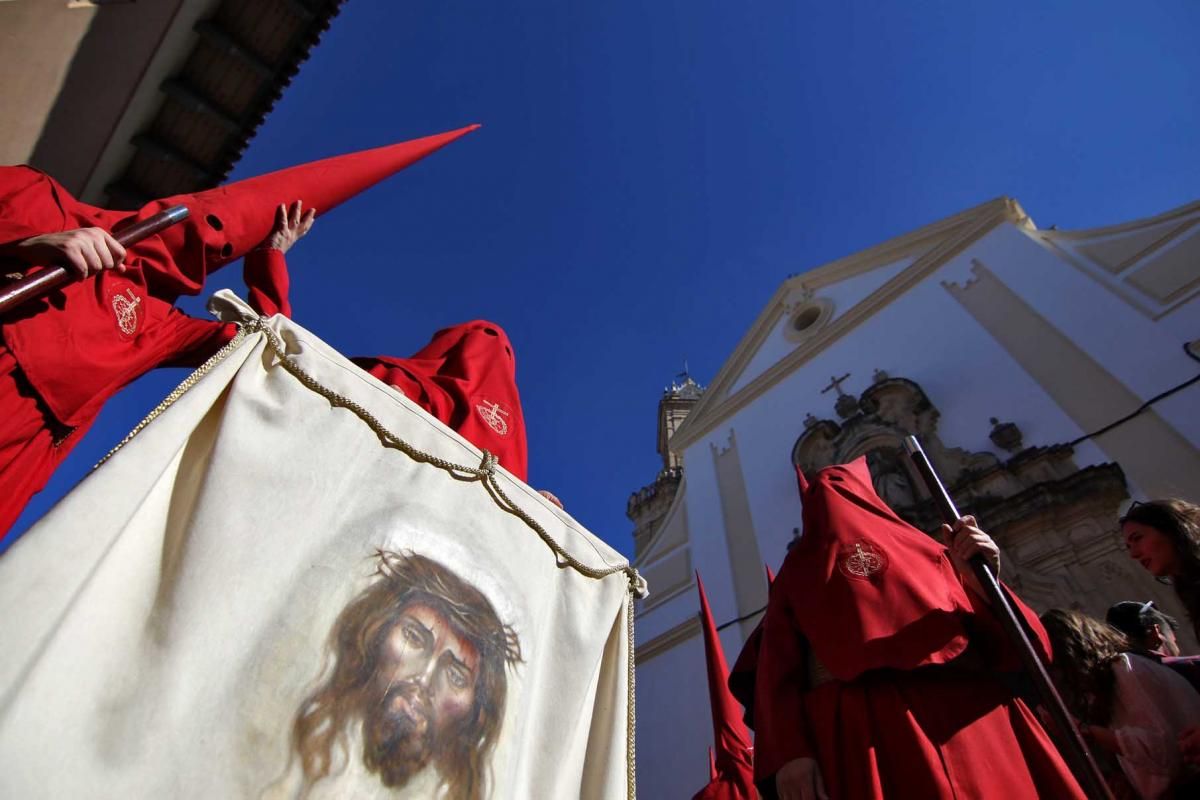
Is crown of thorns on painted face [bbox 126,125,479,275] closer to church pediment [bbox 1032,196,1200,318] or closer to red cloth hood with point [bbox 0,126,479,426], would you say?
red cloth hood with point [bbox 0,126,479,426]

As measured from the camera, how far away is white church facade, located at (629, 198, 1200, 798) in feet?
18.1

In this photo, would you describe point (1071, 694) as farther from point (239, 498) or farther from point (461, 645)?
point (239, 498)

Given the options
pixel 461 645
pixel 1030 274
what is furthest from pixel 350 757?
pixel 1030 274

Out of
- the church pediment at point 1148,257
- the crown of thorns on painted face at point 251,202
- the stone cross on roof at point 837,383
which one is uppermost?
the stone cross on roof at point 837,383

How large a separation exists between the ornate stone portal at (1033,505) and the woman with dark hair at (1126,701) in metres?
3.55

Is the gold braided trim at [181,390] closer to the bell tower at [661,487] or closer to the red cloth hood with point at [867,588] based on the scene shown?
the red cloth hood with point at [867,588]

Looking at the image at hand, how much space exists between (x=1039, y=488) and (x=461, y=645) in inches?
251

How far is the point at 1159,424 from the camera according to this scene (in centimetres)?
539

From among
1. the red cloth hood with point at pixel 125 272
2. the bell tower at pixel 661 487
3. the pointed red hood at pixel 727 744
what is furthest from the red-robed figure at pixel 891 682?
the bell tower at pixel 661 487

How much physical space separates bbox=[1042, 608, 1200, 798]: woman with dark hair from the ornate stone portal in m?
3.55

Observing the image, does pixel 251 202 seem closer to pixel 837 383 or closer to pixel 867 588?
pixel 867 588

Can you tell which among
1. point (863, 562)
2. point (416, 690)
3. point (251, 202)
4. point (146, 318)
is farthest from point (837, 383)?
point (416, 690)

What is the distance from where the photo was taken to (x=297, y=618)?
0.97m

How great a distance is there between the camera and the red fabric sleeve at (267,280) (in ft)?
5.51
